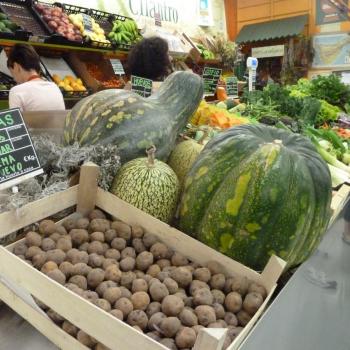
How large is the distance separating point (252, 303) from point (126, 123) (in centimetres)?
77

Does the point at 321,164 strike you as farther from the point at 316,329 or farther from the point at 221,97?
the point at 221,97

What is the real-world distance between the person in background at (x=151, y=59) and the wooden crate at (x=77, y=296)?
2.75m

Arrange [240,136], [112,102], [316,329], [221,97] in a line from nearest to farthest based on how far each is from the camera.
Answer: [316,329]
[240,136]
[112,102]
[221,97]

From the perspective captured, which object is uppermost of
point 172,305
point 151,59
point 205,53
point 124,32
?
point 124,32

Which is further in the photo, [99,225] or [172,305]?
[99,225]

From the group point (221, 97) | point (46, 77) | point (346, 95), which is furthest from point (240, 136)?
point (346, 95)

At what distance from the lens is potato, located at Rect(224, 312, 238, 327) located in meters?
0.77

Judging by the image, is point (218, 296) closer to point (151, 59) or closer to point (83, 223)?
point (83, 223)

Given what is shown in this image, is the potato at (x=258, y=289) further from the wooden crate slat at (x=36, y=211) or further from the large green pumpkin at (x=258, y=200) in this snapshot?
the wooden crate slat at (x=36, y=211)

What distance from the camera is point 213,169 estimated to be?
1.07 metres

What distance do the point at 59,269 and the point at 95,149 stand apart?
1.57 ft

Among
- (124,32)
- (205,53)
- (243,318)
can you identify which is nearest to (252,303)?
(243,318)

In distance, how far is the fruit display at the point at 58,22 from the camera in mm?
4184

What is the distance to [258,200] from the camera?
97 cm
